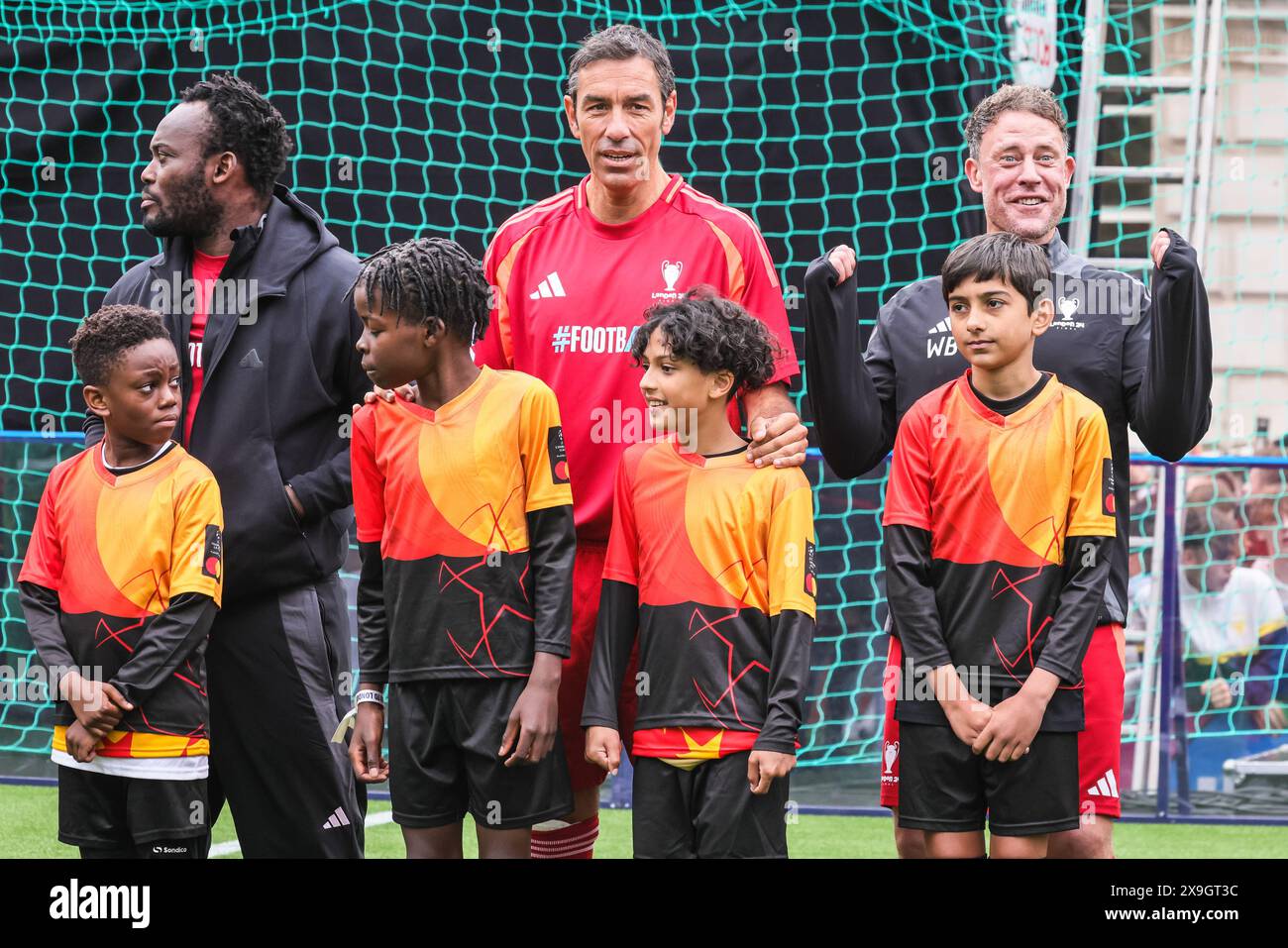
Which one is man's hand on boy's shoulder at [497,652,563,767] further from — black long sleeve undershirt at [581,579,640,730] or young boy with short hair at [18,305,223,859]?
young boy with short hair at [18,305,223,859]

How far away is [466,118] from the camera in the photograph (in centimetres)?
683

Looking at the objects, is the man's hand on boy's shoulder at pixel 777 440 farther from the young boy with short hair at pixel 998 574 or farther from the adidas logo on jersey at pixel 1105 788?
the adidas logo on jersey at pixel 1105 788

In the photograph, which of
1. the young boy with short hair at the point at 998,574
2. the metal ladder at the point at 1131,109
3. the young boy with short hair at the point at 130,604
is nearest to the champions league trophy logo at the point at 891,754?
the young boy with short hair at the point at 998,574

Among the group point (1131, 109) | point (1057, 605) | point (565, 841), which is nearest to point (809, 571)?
point (1057, 605)

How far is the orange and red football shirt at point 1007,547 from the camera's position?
2957mm

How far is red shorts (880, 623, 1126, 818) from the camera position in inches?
123

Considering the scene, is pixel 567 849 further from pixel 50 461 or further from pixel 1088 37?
pixel 1088 37

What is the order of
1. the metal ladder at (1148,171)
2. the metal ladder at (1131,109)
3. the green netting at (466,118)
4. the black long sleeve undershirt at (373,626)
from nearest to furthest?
the black long sleeve undershirt at (373,626)
the metal ladder at (1148,171)
the metal ladder at (1131,109)
the green netting at (466,118)

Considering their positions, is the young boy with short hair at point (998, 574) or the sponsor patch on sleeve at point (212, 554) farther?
the sponsor patch on sleeve at point (212, 554)

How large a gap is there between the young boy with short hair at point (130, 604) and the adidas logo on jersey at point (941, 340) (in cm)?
155

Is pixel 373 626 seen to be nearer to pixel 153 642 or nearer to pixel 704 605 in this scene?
pixel 153 642

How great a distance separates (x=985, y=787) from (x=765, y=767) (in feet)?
1.44

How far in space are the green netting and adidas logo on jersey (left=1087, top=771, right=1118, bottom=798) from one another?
323 centimetres

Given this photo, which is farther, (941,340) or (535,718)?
(941,340)
